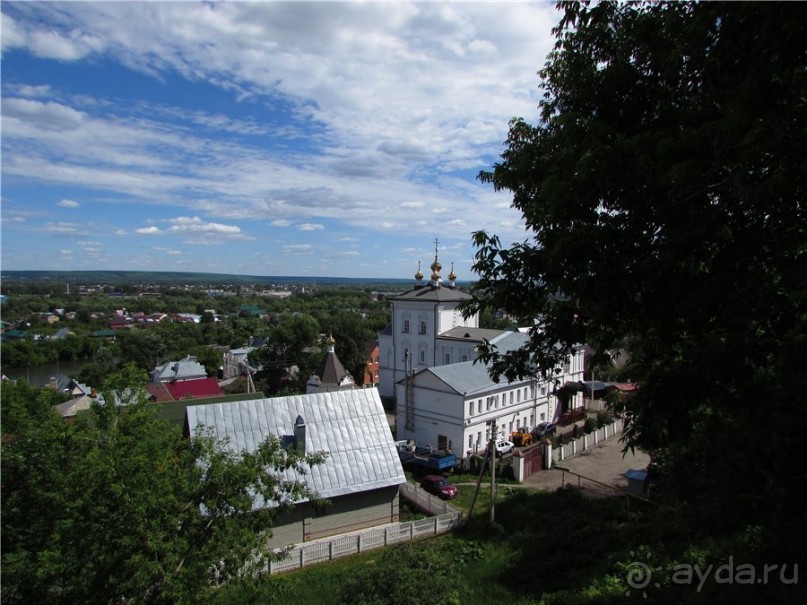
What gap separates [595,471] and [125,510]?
2038cm

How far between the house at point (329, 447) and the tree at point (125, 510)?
663 centimetres

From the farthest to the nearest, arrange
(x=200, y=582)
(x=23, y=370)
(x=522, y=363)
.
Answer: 1. (x=23, y=370)
2. (x=200, y=582)
3. (x=522, y=363)

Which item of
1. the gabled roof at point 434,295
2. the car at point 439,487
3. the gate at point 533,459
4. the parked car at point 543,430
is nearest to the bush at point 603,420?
the parked car at point 543,430

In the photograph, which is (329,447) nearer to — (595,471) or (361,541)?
(361,541)

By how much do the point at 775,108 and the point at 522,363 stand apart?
347 centimetres

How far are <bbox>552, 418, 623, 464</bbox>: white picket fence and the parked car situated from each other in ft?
8.40

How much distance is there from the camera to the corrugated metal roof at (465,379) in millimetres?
25828

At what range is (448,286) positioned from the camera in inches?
1508

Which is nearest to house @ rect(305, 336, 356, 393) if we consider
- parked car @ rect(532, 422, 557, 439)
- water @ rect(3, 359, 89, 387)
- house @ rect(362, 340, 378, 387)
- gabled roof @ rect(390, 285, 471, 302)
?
gabled roof @ rect(390, 285, 471, 302)

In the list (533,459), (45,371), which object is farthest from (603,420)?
(45,371)

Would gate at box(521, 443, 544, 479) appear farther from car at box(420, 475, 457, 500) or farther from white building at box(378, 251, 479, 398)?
white building at box(378, 251, 479, 398)

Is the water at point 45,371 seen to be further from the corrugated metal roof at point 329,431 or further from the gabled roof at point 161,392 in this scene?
the corrugated metal roof at point 329,431

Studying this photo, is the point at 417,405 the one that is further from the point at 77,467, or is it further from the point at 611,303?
the point at 611,303

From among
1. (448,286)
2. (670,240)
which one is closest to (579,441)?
(448,286)
